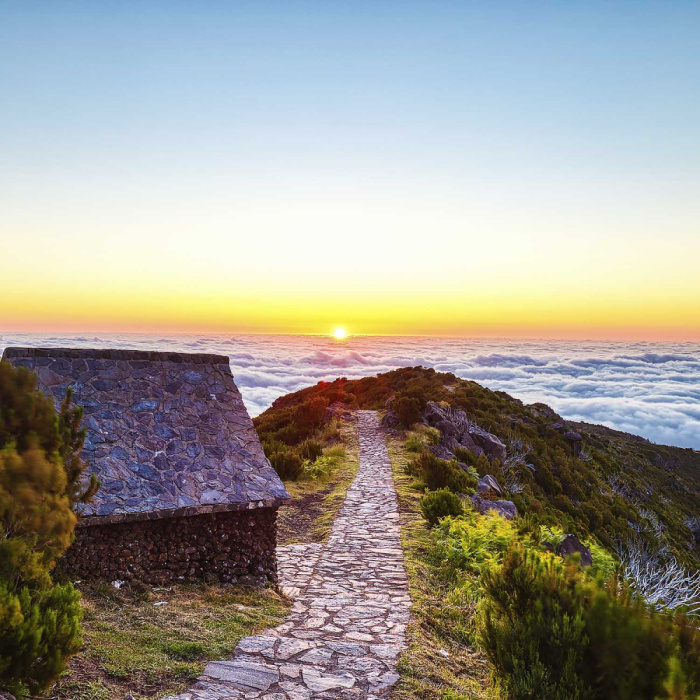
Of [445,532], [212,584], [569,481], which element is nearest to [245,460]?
[212,584]

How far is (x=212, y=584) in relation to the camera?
7.09 metres

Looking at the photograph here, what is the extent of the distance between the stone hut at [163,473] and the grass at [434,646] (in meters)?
2.22

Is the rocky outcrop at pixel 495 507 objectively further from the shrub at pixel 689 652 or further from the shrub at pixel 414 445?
the shrub at pixel 689 652

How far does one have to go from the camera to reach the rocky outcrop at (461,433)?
24281 mm

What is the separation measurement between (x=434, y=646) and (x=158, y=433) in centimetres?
432

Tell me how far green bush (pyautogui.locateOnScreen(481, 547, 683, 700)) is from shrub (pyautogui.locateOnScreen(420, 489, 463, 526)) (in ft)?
22.3

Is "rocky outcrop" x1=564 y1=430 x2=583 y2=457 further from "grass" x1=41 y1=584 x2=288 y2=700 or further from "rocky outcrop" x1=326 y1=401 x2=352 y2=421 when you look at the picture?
"grass" x1=41 y1=584 x2=288 y2=700

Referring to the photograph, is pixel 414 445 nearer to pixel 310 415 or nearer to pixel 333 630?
pixel 310 415

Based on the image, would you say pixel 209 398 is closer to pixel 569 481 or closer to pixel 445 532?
pixel 445 532

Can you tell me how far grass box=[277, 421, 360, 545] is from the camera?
1123 centimetres

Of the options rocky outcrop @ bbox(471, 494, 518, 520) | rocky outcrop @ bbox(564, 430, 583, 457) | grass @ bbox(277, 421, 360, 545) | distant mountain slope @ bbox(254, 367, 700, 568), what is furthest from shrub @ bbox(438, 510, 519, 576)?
rocky outcrop @ bbox(564, 430, 583, 457)

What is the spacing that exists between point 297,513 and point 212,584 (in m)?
5.93

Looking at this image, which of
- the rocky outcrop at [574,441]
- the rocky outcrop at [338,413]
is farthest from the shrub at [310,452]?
the rocky outcrop at [574,441]

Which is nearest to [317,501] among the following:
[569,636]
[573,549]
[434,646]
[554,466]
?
[573,549]
